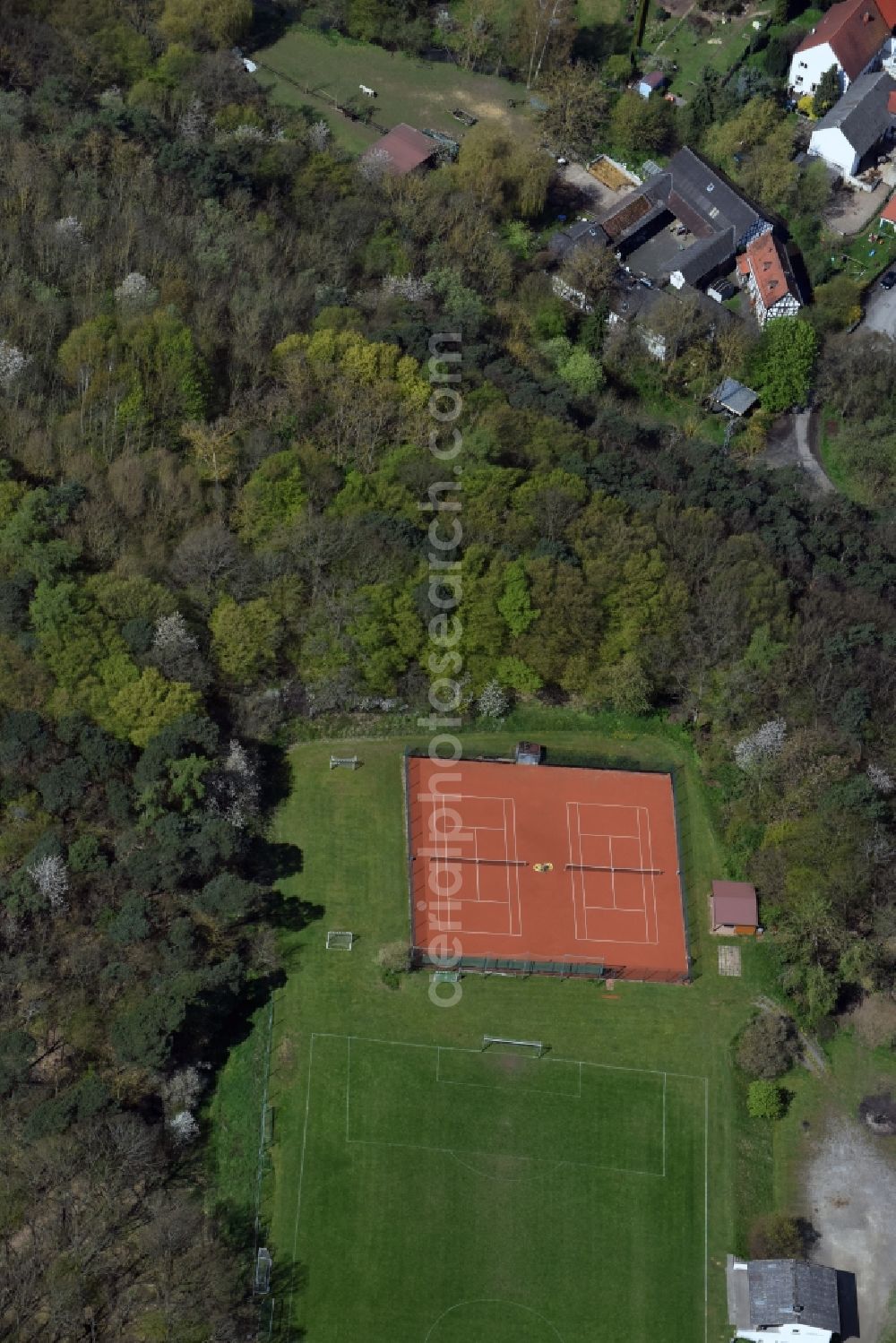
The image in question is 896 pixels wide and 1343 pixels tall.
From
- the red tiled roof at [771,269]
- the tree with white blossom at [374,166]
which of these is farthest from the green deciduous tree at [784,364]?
the tree with white blossom at [374,166]

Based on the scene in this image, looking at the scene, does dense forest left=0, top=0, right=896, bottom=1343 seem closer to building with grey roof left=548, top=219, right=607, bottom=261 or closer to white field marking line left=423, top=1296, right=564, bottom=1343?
building with grey roof left=548, top=219, right=607, bottom=261

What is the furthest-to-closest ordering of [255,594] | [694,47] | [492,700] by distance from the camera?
1. [694,47]
2. [492,700]
3. [255,594]

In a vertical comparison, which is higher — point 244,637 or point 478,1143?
point 244,637

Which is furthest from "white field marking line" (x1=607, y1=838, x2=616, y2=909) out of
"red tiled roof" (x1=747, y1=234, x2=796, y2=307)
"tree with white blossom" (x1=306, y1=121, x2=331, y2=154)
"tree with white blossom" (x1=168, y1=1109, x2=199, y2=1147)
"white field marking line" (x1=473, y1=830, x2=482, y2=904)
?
"tree with white blossom" (x1=306, y1=121, x2=331, y2=154)

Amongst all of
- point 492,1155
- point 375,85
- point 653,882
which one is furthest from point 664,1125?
point 375,85

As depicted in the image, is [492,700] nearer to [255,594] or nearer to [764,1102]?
[255,594]

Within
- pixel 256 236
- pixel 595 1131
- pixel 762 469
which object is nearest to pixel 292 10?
pixel 256 236
